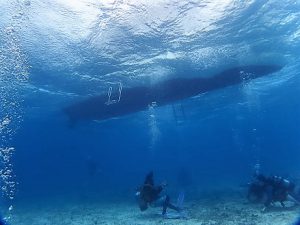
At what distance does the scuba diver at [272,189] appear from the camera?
46.8 feet

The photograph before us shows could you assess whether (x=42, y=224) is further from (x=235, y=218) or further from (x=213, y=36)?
(x=213, y=36)

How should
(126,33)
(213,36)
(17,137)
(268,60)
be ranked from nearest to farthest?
1. (126,33)
2. (213,36)
3. (268,60)
4. (17,137)

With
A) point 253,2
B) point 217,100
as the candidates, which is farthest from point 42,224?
point 217,100

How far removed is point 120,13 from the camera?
15305mm

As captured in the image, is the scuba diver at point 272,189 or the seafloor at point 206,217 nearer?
the seafloor at point 206,217

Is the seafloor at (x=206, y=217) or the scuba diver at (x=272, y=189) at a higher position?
the scuba diver at (x=272, y=189)

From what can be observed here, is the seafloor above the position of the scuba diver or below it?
below

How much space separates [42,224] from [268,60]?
19305 millimetres

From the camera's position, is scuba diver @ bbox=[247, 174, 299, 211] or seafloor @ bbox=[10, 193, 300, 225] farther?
scuba diver @ bbox=[247, 174, 299, 211]

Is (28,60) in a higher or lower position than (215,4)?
lower

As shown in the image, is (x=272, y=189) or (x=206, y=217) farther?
(x=206, y=217)

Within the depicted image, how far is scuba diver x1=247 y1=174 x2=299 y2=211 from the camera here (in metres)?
14.2

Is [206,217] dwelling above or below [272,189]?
below

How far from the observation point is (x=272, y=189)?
1456 centimetres
